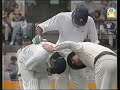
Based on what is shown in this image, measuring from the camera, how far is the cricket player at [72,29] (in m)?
3.06

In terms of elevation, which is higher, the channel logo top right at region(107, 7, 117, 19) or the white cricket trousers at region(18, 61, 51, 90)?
the channel logo top right at region(107, 7, 117, 19)

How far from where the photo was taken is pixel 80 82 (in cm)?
309

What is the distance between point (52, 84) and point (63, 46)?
0.73 meters

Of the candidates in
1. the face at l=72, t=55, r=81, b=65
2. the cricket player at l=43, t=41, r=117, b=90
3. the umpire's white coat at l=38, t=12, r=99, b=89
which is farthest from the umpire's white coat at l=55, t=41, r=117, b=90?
the umpire's white coat at l=38, t=12, r=99, b=89

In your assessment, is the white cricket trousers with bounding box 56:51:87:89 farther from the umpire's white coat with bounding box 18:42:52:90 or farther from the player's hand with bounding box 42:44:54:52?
the player's hand with bounding box 42:44:54:52

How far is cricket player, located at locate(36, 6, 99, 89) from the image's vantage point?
121 inches

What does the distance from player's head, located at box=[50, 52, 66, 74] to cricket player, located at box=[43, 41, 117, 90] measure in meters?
0.15

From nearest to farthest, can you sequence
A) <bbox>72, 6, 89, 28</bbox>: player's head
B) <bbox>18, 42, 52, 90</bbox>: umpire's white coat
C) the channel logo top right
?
<bbox>18, 42, 52, 90</bbox>: umpire's white coat
<bbox>72, 6, 89, 28</bbox>: player's head
the channel logo top right

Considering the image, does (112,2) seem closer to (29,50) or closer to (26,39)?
(26,39)

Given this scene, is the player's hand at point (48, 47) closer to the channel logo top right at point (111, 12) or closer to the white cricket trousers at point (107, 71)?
the white cricket trousers at point (107, 71)

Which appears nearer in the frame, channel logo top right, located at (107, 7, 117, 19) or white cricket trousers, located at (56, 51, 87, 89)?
white cricket trousers, located at (56, 51, 87, 89)

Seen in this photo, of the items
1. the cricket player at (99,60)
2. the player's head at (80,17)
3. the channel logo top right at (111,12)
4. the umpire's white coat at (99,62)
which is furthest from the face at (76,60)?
the channel logo top right at (111,12)

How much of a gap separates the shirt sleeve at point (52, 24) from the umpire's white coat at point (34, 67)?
0.77 ft

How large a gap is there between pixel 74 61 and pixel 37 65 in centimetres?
26
